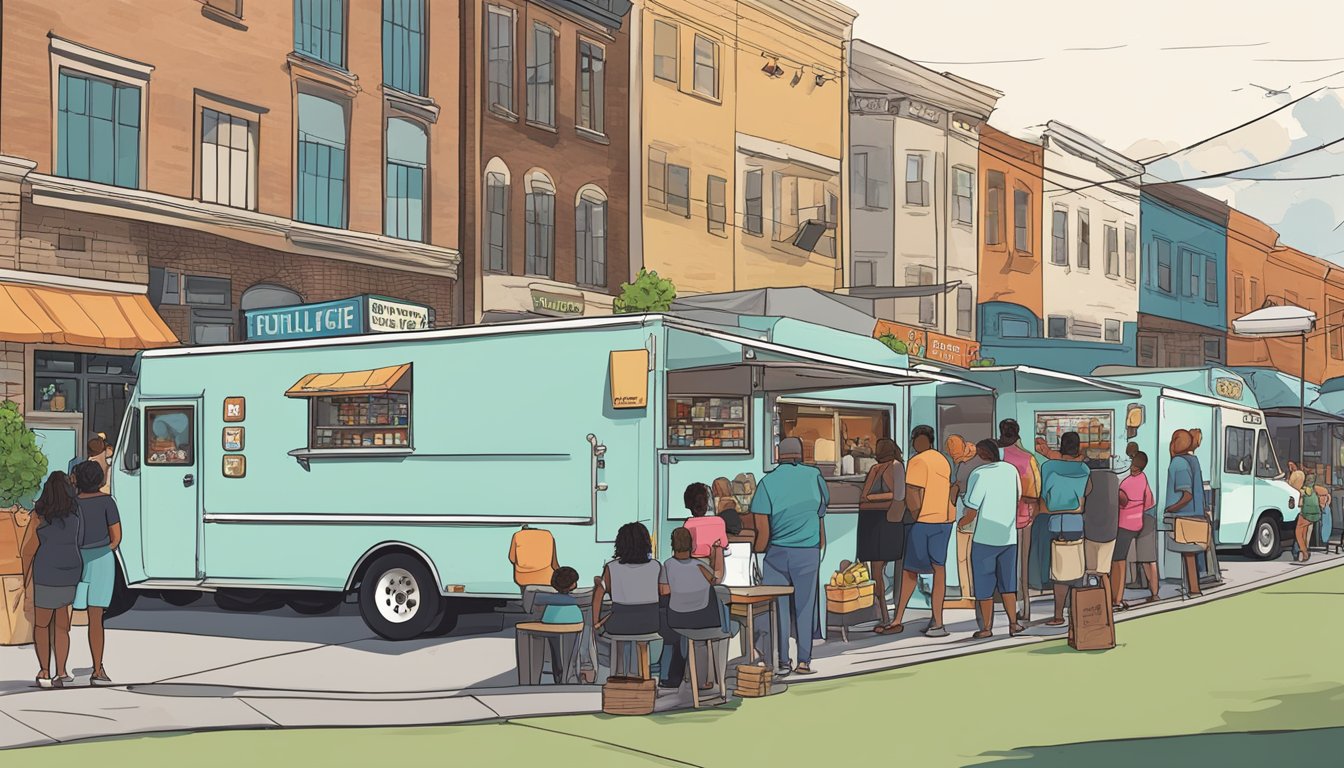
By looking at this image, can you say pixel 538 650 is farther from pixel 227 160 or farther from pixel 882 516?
pixel 227 160

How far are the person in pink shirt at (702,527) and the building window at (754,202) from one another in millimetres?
24429

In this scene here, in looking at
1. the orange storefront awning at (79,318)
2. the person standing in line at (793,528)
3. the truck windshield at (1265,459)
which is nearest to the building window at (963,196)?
the truck windshield at (1265,459)

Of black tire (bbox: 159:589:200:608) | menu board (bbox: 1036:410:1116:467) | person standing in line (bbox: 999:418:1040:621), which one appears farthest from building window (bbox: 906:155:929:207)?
black tire (bbox: 159:589:200:608)

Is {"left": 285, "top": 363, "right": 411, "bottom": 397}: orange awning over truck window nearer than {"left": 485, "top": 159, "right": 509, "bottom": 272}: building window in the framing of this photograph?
Yes

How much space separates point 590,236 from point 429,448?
57.7 ft

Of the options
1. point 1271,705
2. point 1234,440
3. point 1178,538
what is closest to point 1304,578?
point 1234,440

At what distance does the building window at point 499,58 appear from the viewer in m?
28.1

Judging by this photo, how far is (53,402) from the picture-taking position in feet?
66.3

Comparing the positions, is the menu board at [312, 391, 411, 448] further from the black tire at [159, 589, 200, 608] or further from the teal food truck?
the black tire at [159, 589, 200, 608]

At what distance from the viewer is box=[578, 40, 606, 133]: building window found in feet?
100

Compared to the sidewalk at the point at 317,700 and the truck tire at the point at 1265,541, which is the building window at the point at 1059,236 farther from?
the sidewalk at the point at 317,700

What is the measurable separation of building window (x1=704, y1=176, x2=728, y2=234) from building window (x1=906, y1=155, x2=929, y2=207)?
8103mm

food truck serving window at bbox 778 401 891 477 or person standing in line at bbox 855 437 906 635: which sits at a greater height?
food truck serving window at bbox 778 401 891 477

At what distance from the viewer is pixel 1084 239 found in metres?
47.1
